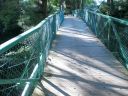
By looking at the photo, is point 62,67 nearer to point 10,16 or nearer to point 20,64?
point 20,64

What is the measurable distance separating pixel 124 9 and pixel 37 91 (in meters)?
28.9

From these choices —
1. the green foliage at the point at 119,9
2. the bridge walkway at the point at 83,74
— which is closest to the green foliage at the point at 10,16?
the green foliage at the point at 119,9

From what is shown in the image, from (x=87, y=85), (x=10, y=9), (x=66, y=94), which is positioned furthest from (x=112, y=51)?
(x=10, y=9)

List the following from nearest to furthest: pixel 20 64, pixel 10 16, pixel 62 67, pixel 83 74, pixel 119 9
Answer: pixel 20 64 → pixel 83 74 → pixel 62 67 → pixel 10 16 → pixel 119 9

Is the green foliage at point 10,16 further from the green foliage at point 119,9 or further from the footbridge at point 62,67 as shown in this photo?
the footbridge at point 62,67

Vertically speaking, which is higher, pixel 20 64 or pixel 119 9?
pixel 20 64

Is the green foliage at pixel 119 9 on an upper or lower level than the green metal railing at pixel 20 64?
lower

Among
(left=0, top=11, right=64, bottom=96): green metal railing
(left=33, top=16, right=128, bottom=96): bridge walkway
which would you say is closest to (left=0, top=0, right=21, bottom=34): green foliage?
(left=33, top=16, right=128, bottom=96): bridge walkway

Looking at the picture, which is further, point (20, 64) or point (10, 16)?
point (10, 16)

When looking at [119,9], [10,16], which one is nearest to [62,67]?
[10,16]

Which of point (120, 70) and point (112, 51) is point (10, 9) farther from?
point (120, 70)

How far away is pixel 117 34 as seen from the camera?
9266mm

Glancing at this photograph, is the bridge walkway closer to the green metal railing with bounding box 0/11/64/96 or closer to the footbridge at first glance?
the footbridge

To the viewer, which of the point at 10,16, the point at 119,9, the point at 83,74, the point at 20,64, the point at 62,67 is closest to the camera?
the point at 20,64
